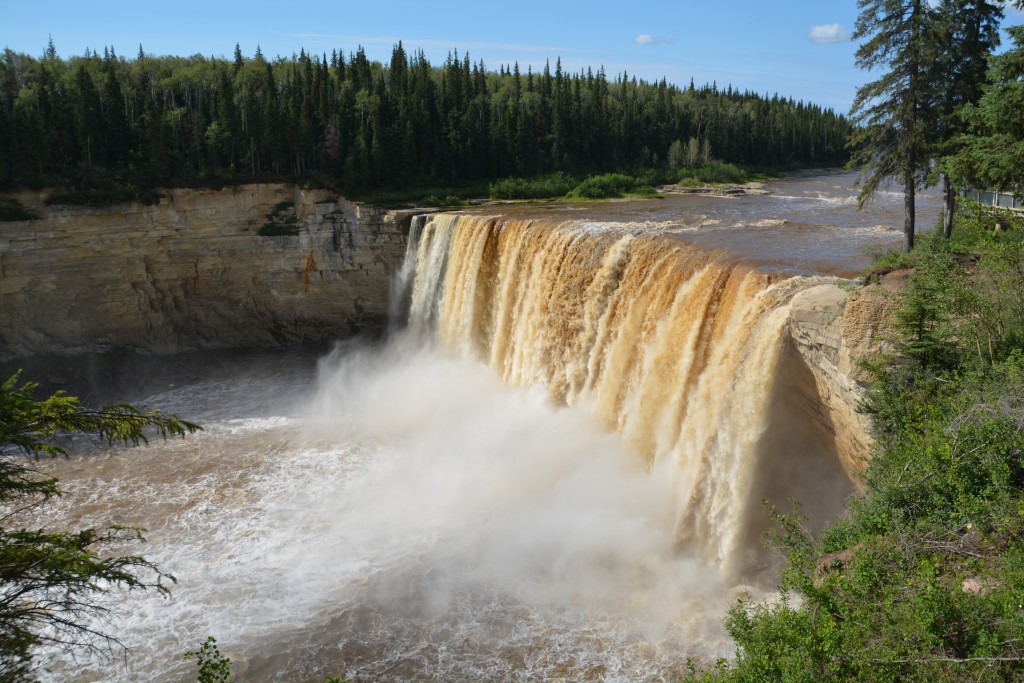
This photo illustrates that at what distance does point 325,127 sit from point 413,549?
2813 cm

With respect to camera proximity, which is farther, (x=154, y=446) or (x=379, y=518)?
(x=154, y=446)

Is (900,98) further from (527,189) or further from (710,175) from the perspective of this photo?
(710,175)

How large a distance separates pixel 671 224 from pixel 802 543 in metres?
15.1

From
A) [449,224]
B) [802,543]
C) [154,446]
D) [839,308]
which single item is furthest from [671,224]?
[154,446]

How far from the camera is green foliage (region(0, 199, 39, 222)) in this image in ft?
88.8

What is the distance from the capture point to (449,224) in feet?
87.7

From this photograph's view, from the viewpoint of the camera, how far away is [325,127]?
1481 inches

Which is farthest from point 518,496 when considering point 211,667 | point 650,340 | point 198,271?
point 198,271

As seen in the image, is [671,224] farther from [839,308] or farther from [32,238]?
[32,238]

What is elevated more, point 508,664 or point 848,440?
point 848,440

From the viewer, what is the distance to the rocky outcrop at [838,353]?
11.1 metres

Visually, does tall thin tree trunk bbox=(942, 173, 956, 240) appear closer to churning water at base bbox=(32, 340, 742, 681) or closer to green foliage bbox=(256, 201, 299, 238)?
churning water at base bbox=(32, 340, 742, 681)

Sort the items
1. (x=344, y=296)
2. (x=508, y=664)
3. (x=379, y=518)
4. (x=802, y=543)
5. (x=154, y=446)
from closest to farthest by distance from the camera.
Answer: (x=802, y=543)
(x=508, y=664)
(x=379, y=518)
(x=154, y=446)
(x=344, y=296)

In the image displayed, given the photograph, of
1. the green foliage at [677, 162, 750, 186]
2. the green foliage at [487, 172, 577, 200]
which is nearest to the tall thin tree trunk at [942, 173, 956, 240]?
the green foliage at [487, 172, 577, 200]
